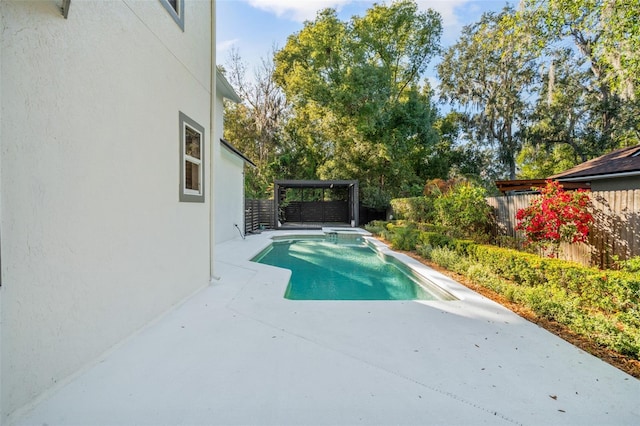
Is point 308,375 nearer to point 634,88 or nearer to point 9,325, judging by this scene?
point 9,325

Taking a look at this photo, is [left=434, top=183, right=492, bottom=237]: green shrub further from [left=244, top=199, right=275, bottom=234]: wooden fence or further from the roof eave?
[left=244, top=199, right=275, bottom=234]: wooden fence

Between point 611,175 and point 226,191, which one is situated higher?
point 611,175

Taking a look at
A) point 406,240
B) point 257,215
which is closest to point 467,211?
point 406,240

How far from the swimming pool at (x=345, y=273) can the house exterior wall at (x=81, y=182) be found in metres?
2.88

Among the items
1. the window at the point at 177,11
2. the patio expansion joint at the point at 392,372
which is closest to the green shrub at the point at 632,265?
the patio expansion joint at the point at 392,372

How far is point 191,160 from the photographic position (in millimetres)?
4602

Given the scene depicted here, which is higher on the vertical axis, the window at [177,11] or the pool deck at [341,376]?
the window at [177,11]

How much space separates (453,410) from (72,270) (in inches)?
119

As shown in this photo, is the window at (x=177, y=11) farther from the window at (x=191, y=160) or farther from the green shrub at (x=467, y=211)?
the green shrub at (x=467, y=211)

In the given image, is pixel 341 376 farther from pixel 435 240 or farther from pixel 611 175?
pixel 611 175

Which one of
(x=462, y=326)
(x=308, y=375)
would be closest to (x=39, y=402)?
(x=308, y=375)

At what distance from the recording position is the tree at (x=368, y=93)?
19.5 meters

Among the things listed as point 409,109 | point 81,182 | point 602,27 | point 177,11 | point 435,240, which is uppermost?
point 409,109

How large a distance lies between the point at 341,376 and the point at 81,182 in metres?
2.64
